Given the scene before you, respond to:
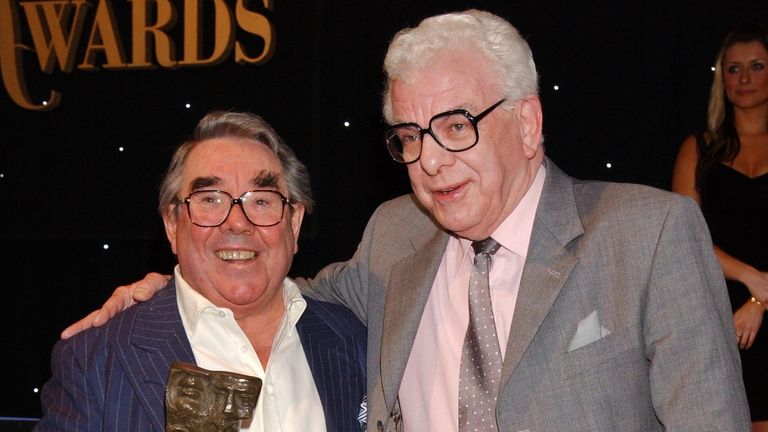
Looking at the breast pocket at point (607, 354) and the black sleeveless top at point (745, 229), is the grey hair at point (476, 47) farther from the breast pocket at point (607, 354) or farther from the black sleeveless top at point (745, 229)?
the black sleeveless top at point (745, 229)

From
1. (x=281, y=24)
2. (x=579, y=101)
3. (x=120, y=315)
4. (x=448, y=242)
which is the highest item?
(x=281, y=24)

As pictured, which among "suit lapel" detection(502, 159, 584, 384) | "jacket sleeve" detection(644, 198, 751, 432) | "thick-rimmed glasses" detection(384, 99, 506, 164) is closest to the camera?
"jacket sleeve" detection(644, 198, 751, 432)

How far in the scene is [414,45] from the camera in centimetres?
212

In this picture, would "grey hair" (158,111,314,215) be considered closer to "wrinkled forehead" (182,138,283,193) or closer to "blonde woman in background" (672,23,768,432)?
"wrinkled forehead" (182,138,283,193)

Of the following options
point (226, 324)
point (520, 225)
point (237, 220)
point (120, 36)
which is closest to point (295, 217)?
point (237, 220)

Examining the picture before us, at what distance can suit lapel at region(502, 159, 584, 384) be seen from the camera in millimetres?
1951

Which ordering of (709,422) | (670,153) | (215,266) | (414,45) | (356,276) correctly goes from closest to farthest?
Answer: (709,422) < (414,45) < (215,266) < (356,276) < (670,153)

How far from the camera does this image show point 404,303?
227 centimetres

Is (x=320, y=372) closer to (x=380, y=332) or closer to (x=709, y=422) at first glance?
(x=380, y=332)

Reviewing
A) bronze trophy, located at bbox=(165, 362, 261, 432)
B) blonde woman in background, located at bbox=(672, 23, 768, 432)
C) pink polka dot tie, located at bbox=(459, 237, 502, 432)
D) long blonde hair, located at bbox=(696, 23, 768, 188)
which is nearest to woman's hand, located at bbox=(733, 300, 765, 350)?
blonde woman in background, located at bbox=(672, 23, 768, 432)

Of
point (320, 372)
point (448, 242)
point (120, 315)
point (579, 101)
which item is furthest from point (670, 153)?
point (120, 315)

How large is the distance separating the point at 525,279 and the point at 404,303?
358 mm

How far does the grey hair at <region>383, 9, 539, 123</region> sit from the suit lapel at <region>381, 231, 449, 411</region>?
44cm

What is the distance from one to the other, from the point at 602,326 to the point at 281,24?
9.90 ft
